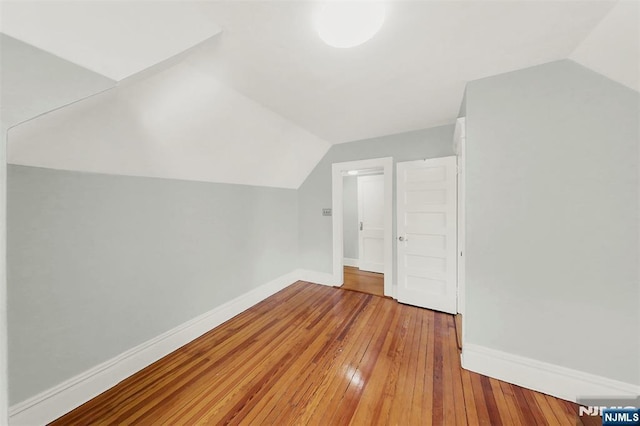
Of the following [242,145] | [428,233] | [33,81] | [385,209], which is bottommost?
[428,233]

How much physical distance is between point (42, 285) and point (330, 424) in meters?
2.11

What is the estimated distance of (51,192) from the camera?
4.64 ft

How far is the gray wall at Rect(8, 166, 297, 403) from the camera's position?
132cm

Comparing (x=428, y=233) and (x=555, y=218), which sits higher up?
(x=555, y=218)

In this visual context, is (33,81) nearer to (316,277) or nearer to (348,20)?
(348,20)

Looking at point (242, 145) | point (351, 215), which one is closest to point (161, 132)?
point (242, 145)

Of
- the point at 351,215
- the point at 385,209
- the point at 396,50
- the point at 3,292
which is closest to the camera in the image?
the point at 3,292

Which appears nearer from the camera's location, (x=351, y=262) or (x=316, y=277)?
(x=316, y=277)

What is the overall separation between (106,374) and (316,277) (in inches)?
109

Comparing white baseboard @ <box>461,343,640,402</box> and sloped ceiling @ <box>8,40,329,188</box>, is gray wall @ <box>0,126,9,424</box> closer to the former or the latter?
sloped ceiling @ <box>8,40,329,188</box>

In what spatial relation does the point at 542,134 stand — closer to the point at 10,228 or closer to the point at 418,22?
the point at 418,22

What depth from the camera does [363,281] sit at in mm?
4012

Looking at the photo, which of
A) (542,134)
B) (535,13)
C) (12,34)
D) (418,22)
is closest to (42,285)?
(12,34)

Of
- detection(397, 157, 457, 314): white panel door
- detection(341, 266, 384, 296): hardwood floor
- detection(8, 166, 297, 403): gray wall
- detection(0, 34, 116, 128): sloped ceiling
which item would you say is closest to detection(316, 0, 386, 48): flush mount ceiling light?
detection(0, 34, 116, 128): sloped ceiling
